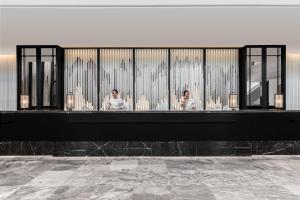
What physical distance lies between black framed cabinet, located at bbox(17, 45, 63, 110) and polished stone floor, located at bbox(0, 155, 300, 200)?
12.1 feet

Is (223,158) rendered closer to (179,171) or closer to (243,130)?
(243,130)

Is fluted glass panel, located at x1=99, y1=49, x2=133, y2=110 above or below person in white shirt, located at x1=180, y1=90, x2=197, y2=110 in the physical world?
above

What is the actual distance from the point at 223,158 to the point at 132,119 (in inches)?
71.7

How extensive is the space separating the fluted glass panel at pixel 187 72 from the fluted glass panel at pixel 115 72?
1.25 m

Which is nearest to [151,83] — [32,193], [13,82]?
[13,82]

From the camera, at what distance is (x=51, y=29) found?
26.6 feet

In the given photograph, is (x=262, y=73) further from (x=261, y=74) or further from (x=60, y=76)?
(x=60, y=76)

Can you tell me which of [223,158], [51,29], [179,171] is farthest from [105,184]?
[51,29]

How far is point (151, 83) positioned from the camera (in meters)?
10.7

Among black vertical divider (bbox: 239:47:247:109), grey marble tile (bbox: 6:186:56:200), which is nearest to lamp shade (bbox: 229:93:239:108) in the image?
black vertical divider (bbox: 239:47:247:109)

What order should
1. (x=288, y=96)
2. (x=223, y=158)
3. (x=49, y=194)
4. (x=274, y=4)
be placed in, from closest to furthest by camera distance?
(x=49, y=194)
(x=274, y=4)
(x=223, y=158)
(x=288, y=96)

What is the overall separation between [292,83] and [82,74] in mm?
6394

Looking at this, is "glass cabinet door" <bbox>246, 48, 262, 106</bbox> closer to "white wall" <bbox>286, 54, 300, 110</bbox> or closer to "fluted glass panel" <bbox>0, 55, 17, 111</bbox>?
"white wall" <bbox>286, 54, 300, 110</bbox>

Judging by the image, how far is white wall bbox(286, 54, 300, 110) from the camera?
37.1 feet
